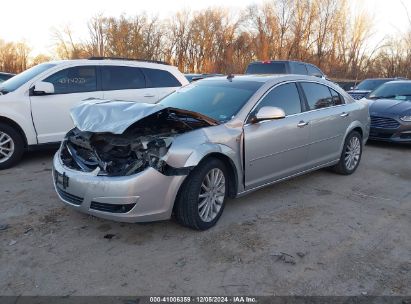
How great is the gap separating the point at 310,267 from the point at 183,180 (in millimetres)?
1369

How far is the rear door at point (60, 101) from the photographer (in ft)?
20.4

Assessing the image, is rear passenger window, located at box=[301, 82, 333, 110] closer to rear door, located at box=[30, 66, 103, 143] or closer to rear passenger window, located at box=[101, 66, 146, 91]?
rear passenger window, located at box=[101, 66, 146, 91]

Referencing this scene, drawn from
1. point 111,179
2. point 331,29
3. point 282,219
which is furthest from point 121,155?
point 331,29

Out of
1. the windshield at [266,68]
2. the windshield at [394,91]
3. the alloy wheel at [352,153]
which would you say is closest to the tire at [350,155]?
the alloy wheel at [352,153]

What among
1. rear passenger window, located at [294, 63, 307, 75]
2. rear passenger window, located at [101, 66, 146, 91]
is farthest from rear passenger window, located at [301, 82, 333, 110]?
rear passenger window, located at [294, 63, 307, 75]

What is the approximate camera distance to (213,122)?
4133 millimetres

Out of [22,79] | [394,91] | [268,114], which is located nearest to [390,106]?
[394,91]

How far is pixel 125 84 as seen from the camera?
23.6ft

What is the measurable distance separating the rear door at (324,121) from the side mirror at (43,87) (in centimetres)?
387

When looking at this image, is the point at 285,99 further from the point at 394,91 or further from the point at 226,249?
the point at 394,91

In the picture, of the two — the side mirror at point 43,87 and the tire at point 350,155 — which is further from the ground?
the side mirror at point 43,87

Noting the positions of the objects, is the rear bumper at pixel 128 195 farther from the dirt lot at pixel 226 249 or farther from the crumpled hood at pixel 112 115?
the crumpled hood at pixel 112 115

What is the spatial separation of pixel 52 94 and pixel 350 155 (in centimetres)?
495

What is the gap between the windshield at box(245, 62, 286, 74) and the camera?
12702 millimetres
